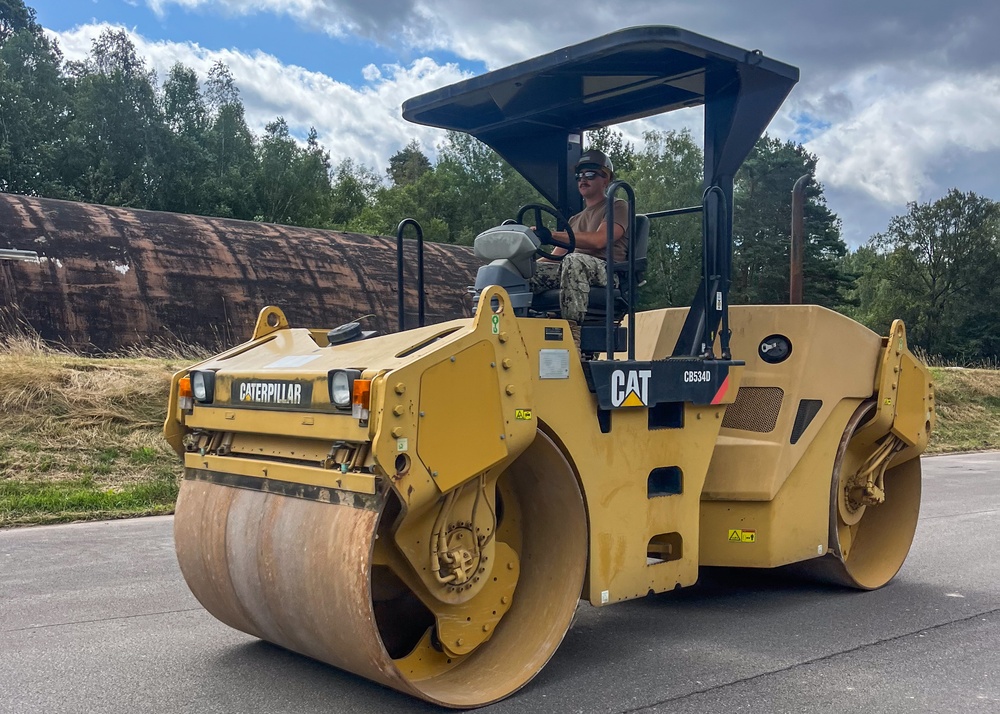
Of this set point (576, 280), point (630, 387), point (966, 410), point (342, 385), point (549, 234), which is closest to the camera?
point (342, 385)

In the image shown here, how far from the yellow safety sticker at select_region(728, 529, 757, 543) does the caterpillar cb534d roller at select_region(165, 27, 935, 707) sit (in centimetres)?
1

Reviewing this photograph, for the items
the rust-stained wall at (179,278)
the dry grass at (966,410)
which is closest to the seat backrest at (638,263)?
the rust-stained wall at (179,278)

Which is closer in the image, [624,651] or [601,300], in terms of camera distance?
[624,651]

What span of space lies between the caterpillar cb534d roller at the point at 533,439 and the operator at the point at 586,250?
128 millimetres

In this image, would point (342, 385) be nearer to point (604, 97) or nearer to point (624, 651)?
point (624, 651)

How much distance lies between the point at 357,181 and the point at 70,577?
4613cm

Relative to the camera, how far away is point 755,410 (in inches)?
211

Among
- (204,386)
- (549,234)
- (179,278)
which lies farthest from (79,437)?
(549,234)

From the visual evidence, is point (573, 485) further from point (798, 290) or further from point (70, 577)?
point (798, 290)

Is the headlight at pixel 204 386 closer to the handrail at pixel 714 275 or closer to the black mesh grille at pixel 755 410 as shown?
the handrail at pixel 714 275

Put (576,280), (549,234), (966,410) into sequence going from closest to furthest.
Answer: (576,280) < (549,234) < (966,410)

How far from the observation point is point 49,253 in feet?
42.4

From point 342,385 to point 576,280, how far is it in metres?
1.57

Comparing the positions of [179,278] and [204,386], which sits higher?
[179,278]
